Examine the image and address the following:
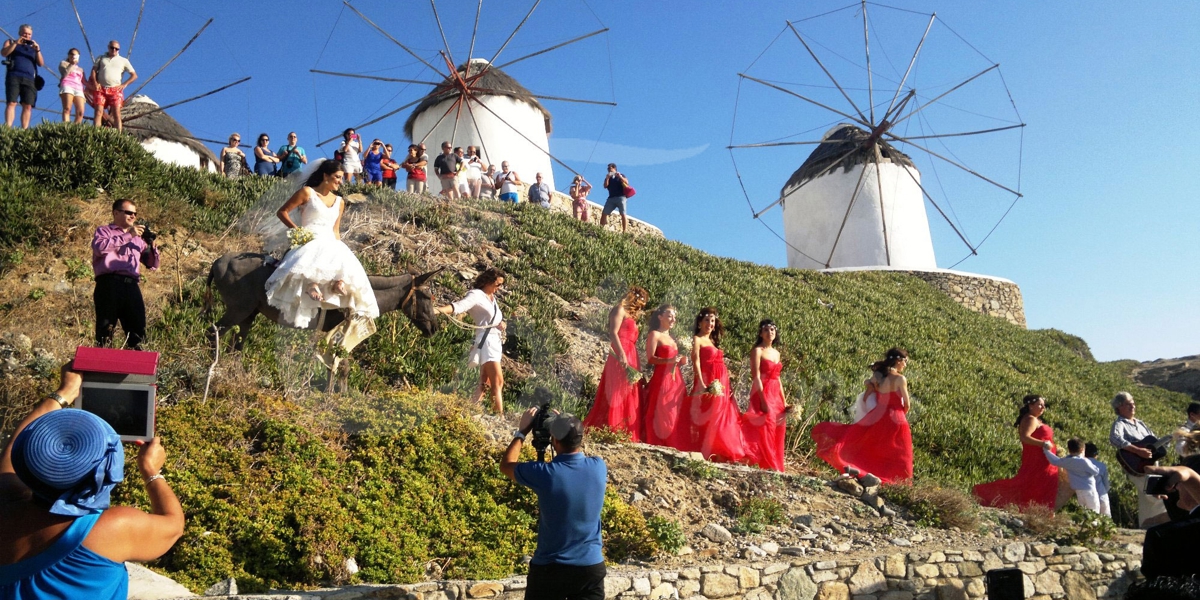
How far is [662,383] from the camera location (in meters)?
8.95

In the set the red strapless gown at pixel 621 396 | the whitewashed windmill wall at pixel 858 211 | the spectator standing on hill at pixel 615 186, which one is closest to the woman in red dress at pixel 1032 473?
the red strapless gown at pixel 621 396

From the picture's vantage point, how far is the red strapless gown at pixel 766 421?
358 inches

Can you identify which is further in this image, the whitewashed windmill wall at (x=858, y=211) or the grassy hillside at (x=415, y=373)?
the whitewashed windmill wall at (x=858, y=211)

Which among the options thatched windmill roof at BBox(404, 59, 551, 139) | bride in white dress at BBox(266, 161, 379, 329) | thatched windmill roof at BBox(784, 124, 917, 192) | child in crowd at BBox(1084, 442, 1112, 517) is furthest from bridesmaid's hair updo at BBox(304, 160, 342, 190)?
thatched windmill roof at BBox(784, 124, 917, 192)

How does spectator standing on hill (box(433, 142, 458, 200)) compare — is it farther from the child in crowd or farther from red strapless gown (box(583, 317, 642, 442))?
the child in crowd

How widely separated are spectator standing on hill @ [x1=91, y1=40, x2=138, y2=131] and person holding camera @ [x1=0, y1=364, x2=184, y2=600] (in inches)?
530

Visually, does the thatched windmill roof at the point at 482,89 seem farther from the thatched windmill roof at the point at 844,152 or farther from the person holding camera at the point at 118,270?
the person holding camera at the point at 118,270

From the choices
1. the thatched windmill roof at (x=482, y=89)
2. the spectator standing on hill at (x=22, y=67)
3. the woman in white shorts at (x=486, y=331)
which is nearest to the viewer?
the woman in white shorts at (x=486, y=331)

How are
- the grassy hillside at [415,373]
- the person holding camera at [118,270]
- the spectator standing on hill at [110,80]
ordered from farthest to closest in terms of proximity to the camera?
the spectator standing on hill at [110,80] → the person holding camera at [118,270] → the grassy hillside at [415,373]

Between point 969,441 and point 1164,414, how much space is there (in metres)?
10.5

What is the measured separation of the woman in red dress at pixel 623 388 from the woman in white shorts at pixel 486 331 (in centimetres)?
101

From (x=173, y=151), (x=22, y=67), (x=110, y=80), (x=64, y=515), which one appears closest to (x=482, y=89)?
(x=173, y=151)

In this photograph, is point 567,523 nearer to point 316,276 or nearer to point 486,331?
point 316,276

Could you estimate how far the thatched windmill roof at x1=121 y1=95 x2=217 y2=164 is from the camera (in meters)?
27.1
